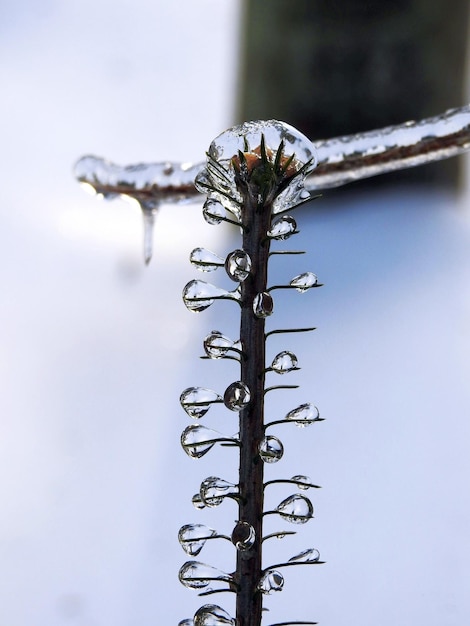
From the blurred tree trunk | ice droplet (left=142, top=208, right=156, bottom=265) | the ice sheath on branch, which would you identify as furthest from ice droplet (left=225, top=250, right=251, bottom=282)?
the blurred tree trunk

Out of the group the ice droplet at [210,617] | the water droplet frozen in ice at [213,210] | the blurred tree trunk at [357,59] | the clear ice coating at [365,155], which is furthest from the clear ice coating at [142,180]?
the blurred tree trunk at [357,59]

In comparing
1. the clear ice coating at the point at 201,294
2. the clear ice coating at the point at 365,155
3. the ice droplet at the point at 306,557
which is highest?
the clear ice coating at the point at 365,155

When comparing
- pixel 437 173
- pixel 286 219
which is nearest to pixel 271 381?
pixel 437 173

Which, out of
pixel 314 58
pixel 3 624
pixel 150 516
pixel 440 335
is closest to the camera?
pixel 3 624

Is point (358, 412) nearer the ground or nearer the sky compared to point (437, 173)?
nearer the ground

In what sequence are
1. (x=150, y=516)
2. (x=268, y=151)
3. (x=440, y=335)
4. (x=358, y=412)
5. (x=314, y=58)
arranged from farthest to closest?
(x=314, y=58) < (x=440, y=335) < (x=358, y=412) < (x=150, y=516) < (x=268, y=151)

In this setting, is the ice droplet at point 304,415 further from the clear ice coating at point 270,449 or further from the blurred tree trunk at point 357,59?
the blurred tree trunk at point 357,59

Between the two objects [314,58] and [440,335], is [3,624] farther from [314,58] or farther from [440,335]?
[314,58]
